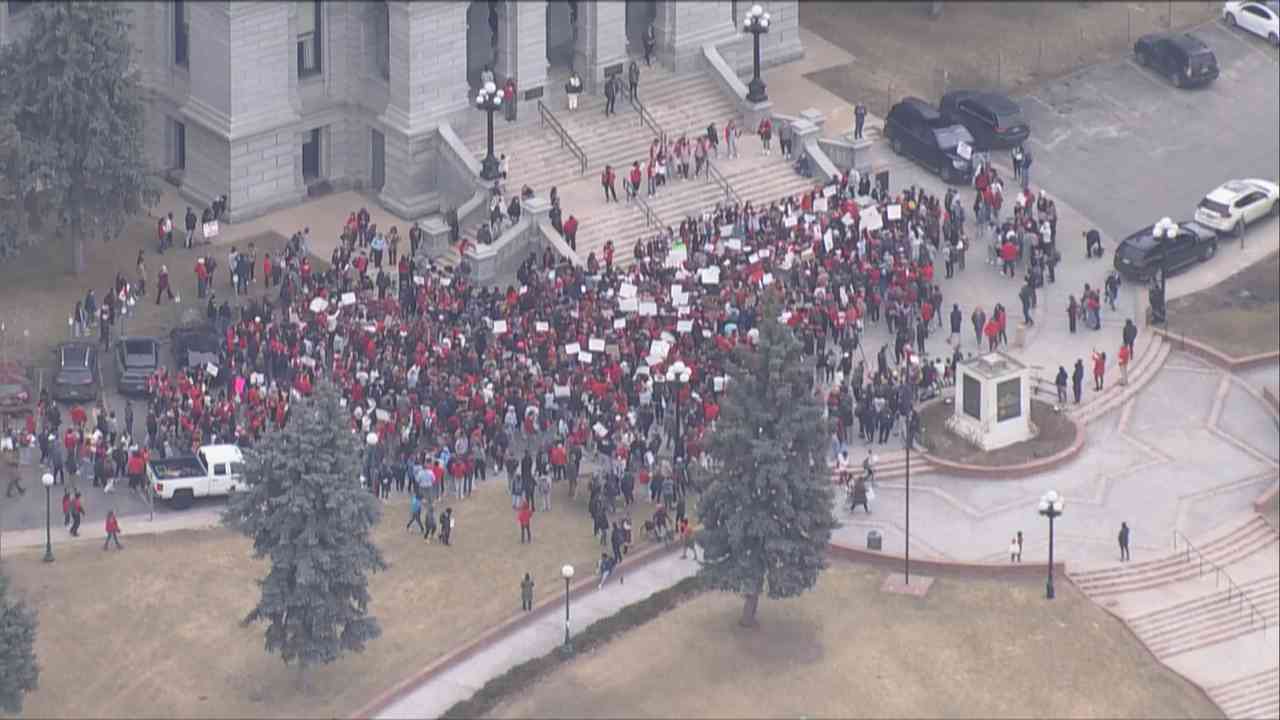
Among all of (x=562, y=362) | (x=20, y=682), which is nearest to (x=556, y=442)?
(x=562, y=362)

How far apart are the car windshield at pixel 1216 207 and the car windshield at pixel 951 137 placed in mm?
7424

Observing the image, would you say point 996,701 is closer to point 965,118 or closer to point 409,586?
point 409,586

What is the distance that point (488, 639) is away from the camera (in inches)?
4272

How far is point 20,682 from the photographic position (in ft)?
337

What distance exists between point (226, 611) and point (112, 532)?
3987mm

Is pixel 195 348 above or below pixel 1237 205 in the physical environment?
below

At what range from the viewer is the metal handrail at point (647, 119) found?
132000 mm

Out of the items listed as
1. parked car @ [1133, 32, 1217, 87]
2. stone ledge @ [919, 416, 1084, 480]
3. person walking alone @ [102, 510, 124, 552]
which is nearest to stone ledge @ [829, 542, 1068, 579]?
stone ledge @ [919, 416, 1084, 480]

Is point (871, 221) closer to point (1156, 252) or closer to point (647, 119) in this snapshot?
point (1156, 252)

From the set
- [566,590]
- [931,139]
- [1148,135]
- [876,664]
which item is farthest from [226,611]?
[1148,135]

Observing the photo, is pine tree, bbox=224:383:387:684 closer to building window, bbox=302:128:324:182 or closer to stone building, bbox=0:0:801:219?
stone building, bbox=0:0:801:219

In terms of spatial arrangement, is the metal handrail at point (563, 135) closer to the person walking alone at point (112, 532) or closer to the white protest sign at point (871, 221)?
the white protest sign at point (871, 221)

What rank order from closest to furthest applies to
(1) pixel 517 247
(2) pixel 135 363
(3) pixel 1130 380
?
1. (2) pixel 135 363
2. (3) pixel 1130 380
3. (1) pixel 517 247

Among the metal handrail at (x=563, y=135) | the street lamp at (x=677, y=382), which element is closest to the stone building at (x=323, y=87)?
the metal handrail at (x=563, y=135)
